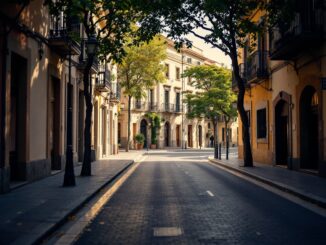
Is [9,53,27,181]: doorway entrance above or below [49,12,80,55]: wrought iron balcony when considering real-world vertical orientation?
below

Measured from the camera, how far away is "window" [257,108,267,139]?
25.6 metres

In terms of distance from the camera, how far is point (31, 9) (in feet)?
46.8

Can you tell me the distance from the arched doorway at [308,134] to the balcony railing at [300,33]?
204cm

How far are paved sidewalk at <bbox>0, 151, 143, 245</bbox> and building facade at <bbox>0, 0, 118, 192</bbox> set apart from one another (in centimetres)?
80

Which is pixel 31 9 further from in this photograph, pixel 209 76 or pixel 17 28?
pixel 209 76

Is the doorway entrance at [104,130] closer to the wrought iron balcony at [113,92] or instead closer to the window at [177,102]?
the wrought iron balcony at [113,92]

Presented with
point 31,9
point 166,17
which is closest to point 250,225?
point 31,9

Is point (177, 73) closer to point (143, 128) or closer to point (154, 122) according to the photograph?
point (154, 122)

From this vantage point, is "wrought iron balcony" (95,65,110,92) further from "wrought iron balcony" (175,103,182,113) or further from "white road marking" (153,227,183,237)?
"wrought iron balcony" (175,103,182,113)

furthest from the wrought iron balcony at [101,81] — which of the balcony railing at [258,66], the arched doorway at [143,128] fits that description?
the arched doorway at [143,128]

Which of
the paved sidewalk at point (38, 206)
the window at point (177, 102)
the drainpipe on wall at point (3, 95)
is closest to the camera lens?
the paved sidewalk at point (38, 206)

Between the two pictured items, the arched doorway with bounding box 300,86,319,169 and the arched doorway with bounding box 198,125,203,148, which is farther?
the arched doorway with bounding box 198,125,203,148

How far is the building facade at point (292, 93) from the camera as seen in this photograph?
54.2ft

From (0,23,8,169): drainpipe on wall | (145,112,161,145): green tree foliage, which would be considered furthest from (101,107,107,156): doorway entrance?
(145,112,161,145): green tree foliage
